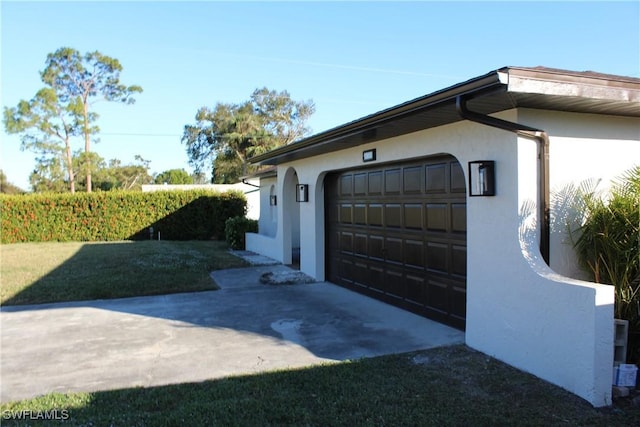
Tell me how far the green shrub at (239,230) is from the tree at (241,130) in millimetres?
21691

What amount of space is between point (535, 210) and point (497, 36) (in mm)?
9014

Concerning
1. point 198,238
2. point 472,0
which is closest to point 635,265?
point 472,0

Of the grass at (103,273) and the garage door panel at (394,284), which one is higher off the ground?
the garage door panel at (394,284)

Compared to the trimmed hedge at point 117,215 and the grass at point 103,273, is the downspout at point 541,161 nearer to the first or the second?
the grass at point 103,273

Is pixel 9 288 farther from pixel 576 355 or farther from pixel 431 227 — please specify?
pixel 576 355

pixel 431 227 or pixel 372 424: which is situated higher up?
pixel 431 227

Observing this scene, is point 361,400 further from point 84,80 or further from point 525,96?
point 84,80

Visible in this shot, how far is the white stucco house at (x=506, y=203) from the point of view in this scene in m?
4.24

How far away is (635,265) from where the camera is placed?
4594 millimetres

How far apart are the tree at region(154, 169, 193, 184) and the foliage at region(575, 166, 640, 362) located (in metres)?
51.0

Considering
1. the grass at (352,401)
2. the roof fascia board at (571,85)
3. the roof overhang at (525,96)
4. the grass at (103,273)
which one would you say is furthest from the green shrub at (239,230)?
the roof fascia board at (571,85)

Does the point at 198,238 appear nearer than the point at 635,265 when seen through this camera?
No

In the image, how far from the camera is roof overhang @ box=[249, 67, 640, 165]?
417 cm

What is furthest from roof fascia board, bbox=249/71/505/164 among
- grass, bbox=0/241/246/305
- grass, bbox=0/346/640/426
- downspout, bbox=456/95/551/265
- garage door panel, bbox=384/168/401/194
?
grass, bbox=0/241/246/305
